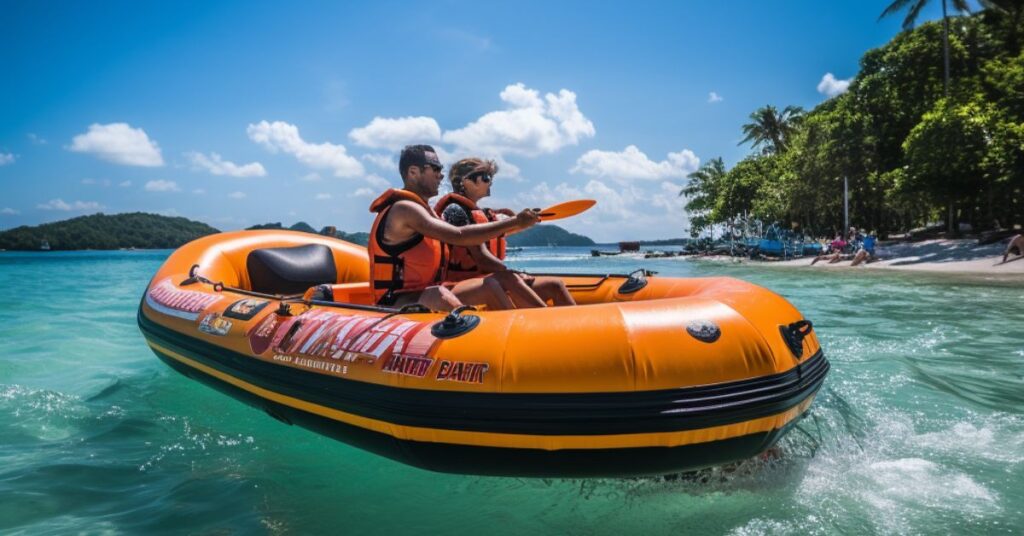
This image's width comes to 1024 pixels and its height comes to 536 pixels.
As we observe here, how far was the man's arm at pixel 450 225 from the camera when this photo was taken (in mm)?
2916

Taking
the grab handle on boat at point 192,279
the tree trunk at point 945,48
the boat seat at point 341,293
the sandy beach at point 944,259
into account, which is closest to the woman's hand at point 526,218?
the boat seat at point 341,293

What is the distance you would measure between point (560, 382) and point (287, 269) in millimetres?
3843

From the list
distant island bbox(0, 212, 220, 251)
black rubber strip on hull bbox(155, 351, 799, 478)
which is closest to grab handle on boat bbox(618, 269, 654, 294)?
black rubber strip on hull bbox(155, 351, 799, 478)

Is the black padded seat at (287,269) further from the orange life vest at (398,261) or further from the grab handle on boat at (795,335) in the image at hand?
the grab handle on boat at (795,335)

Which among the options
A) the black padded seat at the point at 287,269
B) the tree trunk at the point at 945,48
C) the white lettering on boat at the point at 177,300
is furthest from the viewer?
the tree trunk at the point at 945,48

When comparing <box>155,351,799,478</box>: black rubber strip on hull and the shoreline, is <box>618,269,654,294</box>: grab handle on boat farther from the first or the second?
the shoreline

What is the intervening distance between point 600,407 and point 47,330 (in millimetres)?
8664

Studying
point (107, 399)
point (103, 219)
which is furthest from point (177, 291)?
point (103, 219)

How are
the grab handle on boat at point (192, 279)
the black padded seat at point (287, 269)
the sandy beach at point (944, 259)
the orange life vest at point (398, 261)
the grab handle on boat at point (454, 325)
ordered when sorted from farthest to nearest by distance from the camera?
the sandy beach at point (944, 259) → the black padded seat at point (287, 269) → the grab handle on boat at point (192, 279) → the orange life vest at point (398, 261) → the grab handle on boat at point (454, 325)

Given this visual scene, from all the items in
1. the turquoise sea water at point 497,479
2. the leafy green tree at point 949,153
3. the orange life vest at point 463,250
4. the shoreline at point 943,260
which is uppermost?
the leafy green tree at point 949,153

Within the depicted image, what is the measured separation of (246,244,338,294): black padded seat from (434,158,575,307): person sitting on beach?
2333mm

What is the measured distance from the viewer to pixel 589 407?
86.1 inches

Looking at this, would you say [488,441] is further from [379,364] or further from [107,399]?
[107,399]

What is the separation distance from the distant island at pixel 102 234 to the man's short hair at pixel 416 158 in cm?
8837
